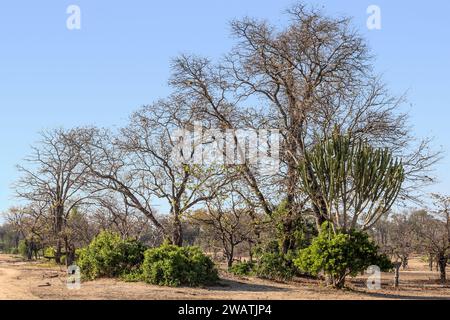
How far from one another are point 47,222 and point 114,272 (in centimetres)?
2394

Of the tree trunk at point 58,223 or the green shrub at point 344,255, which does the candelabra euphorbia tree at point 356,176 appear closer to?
the green shrub at point 344,255

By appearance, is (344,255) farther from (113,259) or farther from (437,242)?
(437,242)

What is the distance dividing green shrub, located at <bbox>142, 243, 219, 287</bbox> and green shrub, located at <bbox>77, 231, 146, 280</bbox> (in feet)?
4.11

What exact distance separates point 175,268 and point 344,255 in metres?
6.01

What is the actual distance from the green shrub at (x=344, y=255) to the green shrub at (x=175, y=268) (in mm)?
3775

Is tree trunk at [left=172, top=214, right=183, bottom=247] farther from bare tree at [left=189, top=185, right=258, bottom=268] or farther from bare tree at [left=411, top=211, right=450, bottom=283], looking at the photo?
bare tree at [left=411, top=211, right=450, bottom=283]

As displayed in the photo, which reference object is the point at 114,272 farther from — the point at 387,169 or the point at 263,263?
the point at 387,169

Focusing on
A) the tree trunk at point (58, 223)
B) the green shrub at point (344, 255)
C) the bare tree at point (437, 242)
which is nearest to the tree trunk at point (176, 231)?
the green shrub at point (344, 255)

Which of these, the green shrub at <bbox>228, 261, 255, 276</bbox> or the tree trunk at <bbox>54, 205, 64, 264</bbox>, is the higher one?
the tree trunk at <bbox>54, 205, 64, 264</bbox>

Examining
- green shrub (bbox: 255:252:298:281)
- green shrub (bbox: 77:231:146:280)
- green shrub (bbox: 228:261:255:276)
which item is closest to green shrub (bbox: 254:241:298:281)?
green shrub (bbox: 255:252:298:281)

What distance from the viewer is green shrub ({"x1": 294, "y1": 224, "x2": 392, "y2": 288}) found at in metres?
20.4

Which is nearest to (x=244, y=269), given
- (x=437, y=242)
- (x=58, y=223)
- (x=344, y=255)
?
(x=344, y=255)

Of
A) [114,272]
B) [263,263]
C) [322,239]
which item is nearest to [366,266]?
[322,239]

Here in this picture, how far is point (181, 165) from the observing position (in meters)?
29.4
